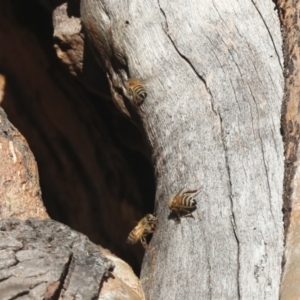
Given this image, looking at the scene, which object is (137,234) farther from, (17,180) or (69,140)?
(69,140)

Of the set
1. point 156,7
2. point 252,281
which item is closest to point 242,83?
point 156,7

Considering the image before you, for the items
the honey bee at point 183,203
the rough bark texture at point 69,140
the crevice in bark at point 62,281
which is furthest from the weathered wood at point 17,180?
the rough bark texture at point 69,140

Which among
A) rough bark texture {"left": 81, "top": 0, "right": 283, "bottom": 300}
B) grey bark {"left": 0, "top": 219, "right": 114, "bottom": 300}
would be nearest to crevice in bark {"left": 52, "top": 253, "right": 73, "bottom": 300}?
grey bark {"left": 0, "top": 219, "right": 114, "bottom": 300}

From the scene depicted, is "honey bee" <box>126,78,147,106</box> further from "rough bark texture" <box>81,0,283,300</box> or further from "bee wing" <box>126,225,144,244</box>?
"bee wing" <box>126,225,144,244</box>

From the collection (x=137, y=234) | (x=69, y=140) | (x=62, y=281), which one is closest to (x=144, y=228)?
(x=137, y=234)

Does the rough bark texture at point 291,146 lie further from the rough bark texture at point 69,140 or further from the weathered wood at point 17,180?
the rough bark texture at point 69,140
